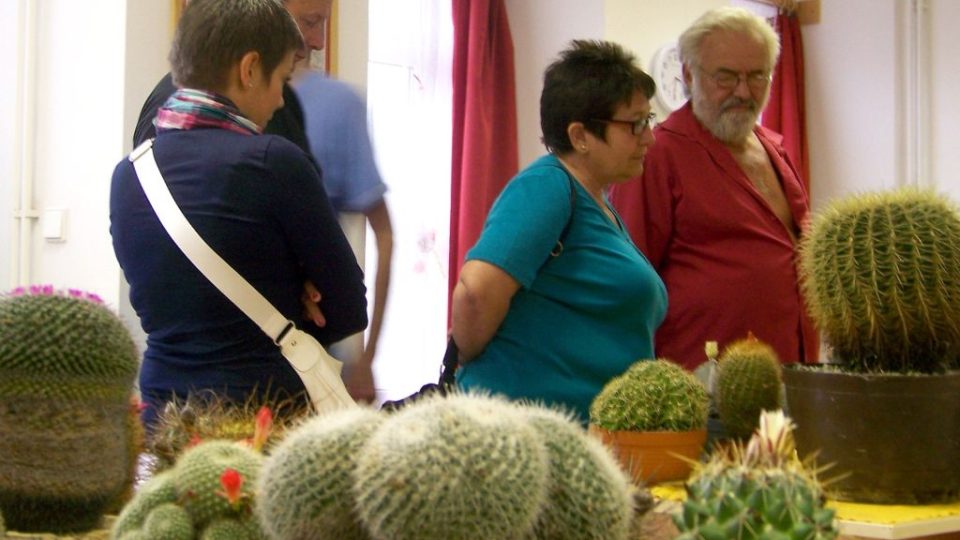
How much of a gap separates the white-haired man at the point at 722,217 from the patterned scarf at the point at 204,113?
1022 mm

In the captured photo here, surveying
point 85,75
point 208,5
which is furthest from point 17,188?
point 208,5

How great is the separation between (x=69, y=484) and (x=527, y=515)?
0.43 metres

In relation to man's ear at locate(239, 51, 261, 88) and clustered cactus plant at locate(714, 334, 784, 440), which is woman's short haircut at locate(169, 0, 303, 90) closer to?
man's ear at locate(239, 51, 261, 88)

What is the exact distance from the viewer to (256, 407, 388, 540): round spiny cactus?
2.13 ft

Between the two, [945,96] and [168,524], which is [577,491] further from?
[945,96]

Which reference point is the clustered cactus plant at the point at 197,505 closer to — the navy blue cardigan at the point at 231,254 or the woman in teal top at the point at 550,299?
the navy blue cardigan at the point at 231,254

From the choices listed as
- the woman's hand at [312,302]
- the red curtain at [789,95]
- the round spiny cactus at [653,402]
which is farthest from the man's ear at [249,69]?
the red curtain at [789,95]

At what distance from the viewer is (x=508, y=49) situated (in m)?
4.47

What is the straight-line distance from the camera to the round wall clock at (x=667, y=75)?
15.0 feet

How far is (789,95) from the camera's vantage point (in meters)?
5.59

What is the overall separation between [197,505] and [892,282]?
0.83 m

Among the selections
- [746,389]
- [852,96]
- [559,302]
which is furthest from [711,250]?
[852,96]

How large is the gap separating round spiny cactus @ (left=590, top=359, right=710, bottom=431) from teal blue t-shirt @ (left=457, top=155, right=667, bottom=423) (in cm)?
35

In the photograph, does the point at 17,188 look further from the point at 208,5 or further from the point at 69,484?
the point at 69,484
